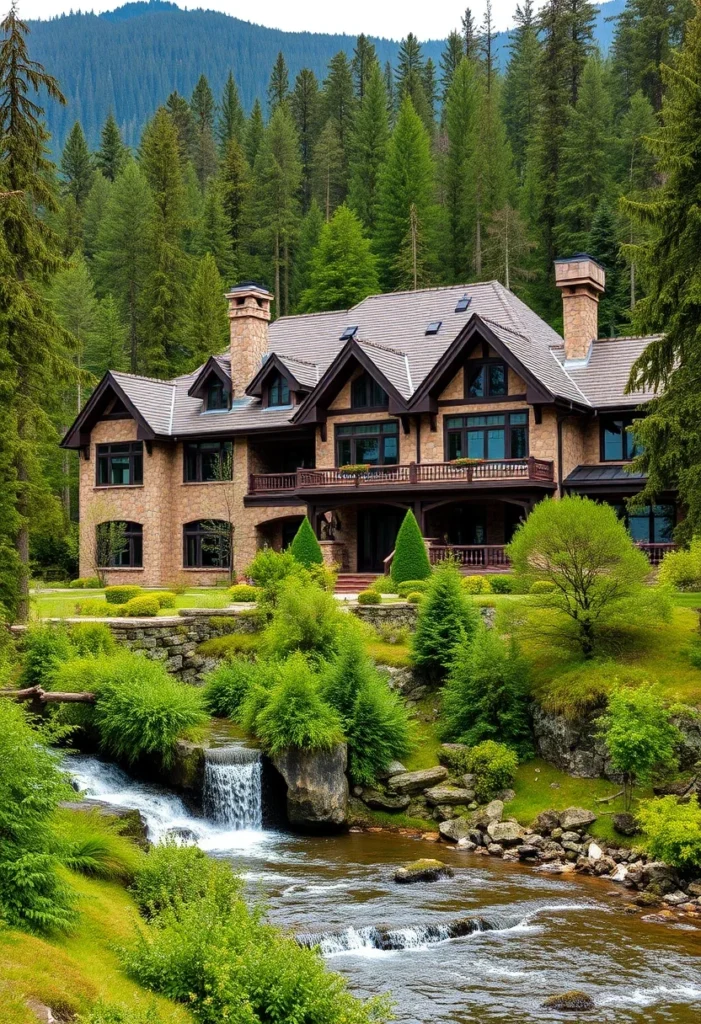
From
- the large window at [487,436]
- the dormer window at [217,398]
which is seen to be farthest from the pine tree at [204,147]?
the large window at [487,436]

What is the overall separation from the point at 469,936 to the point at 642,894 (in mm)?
3624

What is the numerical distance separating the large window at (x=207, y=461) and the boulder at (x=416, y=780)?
2229 centimetres

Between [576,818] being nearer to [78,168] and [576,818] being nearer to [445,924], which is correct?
[445,924]

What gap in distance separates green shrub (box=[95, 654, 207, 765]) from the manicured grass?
9.42m

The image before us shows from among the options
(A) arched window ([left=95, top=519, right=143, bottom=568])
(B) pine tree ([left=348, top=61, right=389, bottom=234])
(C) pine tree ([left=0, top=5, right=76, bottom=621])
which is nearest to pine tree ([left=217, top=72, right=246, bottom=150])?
(B) pine tree ([left=348, top=61, right=389, bottom=234])

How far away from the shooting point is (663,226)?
2594 centimetres

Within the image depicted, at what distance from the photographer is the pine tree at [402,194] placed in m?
68.3

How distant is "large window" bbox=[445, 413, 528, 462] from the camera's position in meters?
38.7

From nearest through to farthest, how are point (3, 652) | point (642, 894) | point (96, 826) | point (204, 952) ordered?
1. point (204, 952)
2. point (96, 826)
3. point (642, 894)
4. point (3, 652)

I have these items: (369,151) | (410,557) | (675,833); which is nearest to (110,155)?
(369,151)

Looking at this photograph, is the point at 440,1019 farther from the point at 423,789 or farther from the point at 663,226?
the point at 663,226

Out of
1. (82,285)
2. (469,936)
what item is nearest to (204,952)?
(469,936)

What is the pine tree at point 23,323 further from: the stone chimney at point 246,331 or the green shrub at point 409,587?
the stone chimney at point 246,331

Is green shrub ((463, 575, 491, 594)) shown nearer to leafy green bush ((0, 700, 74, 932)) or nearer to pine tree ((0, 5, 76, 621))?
pine tree ((0, 5, 76, 621))
